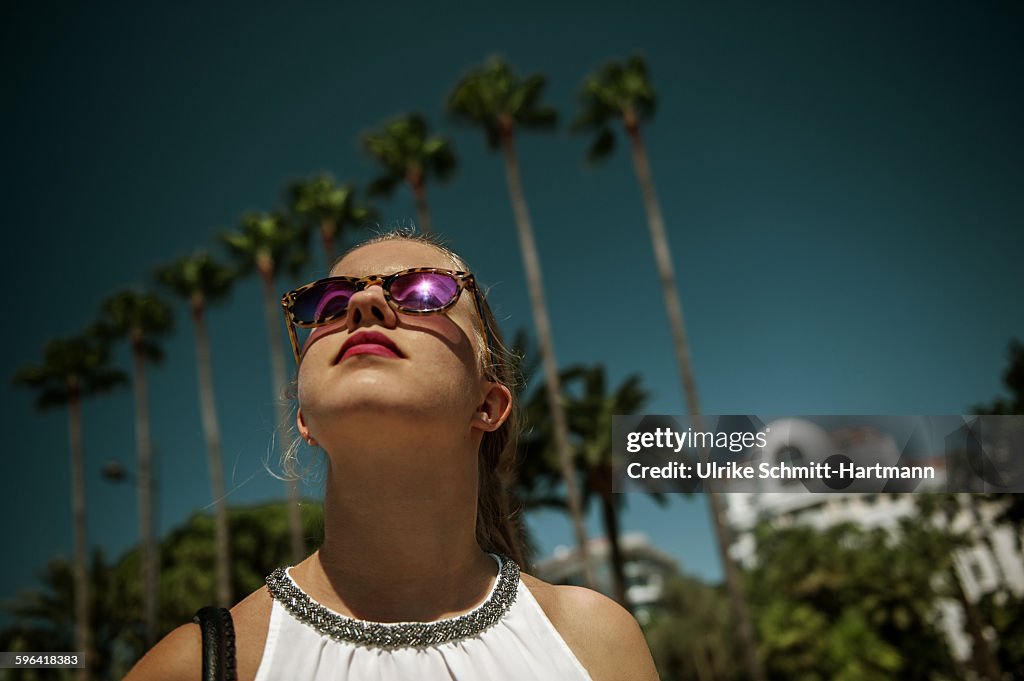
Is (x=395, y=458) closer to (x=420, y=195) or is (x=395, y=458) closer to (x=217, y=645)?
(x=217, y=645)

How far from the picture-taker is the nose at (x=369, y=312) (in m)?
1.54

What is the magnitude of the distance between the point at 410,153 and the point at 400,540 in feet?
79.9

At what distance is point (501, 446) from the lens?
7.09 ft

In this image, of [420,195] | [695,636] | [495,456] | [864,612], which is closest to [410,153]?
[420,195]

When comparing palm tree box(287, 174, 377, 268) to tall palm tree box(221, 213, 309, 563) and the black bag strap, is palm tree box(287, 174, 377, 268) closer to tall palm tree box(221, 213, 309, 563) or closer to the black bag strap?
tall palm tree box(221, 213, 309, 563)

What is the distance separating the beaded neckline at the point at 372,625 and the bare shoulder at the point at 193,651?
0.19 feet

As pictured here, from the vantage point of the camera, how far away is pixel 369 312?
1550 mm

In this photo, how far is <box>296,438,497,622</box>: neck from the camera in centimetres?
152

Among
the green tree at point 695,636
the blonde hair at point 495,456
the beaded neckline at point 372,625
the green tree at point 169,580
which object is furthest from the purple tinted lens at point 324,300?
the green tree at point 695,636

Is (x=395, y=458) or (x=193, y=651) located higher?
(x=395, y=458)

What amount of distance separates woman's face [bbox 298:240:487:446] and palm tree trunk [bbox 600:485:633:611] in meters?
22.0

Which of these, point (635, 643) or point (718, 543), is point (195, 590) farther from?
point (635, 643)

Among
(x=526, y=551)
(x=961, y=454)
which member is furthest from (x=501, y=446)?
(x=961, y=454)

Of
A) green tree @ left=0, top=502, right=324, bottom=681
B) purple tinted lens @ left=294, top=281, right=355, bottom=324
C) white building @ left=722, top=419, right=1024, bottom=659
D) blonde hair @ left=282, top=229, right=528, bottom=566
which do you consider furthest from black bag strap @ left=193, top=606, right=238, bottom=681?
green tree @ left=0, top=502, right=324, bottom=681
